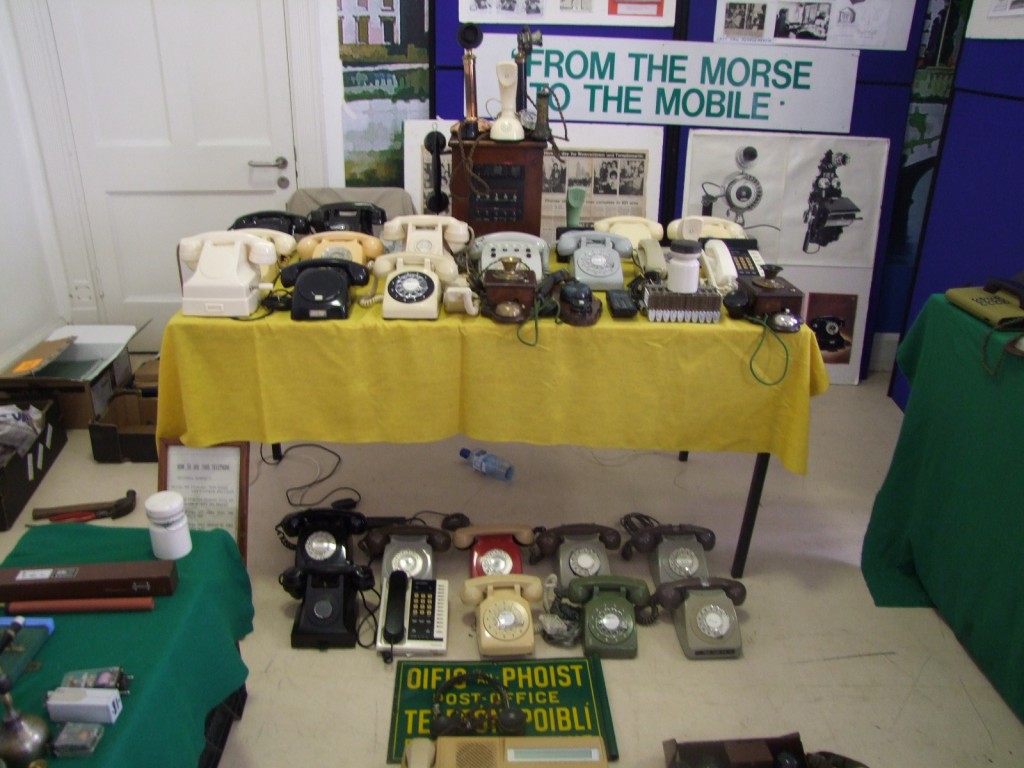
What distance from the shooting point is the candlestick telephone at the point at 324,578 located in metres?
2.25

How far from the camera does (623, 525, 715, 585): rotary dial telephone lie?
2500 millimetres

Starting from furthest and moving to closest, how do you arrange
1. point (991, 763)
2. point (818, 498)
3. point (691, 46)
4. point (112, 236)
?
point (112, 236) → point (691, 46) → point (818, 498) → point (991, 763)

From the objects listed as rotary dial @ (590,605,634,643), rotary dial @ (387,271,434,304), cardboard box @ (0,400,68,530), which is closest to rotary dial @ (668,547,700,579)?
rotary dial @ (590,605,634,643)

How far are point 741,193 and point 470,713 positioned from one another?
8.66 ft

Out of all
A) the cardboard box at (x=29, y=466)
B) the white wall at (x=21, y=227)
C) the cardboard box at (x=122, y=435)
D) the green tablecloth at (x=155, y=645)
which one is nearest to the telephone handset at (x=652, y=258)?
the green tablecloth at (x=155, y=645)

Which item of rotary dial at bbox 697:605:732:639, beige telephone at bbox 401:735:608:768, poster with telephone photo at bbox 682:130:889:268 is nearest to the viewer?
beige telephone at bbox 401:735:608:768

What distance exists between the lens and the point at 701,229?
2.62 m

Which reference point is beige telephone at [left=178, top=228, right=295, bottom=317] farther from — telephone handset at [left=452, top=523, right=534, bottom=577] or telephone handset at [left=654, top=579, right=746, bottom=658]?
telephone handset at [left=654, top=579, right=746, bottom=658]

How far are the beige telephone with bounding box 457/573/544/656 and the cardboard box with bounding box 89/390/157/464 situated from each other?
4.70 ft

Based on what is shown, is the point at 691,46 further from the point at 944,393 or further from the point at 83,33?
the point at 83,33

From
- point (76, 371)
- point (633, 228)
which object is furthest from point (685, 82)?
point (76, 371)

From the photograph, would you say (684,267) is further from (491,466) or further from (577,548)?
(491,466)

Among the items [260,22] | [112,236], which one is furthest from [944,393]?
[112,236]

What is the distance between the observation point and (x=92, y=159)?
3705 mm
